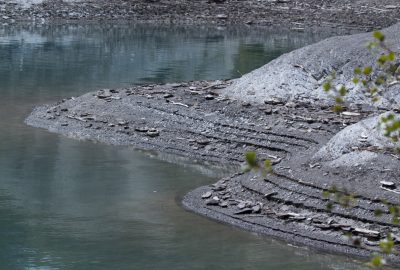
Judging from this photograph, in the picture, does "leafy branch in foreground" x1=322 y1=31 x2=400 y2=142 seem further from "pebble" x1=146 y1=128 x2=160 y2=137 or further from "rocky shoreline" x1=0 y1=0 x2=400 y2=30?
"rocky shoreline" x1=0 y1=0 x2=400 y2=30

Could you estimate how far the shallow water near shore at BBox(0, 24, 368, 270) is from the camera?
37.6 feet

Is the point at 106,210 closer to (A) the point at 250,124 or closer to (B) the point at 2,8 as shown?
(A) the point at 250,124

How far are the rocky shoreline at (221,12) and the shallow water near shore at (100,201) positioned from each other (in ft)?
47.0

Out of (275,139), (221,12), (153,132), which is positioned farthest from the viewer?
(221,12)

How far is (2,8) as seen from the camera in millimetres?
41094

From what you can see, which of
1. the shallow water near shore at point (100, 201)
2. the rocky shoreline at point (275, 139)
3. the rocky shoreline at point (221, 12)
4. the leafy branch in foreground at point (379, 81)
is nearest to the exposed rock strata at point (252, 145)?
the rocky shoreline at point (275, 139)

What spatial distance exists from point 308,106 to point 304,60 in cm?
179

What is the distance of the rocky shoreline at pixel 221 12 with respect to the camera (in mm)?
41469

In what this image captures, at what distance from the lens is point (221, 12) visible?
45062 mm

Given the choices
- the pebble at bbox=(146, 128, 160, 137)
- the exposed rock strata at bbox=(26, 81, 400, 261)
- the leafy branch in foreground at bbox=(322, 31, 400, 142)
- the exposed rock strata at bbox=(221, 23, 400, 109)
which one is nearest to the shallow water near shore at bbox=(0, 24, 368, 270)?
the exposed rock strata at bbox=(26, 81, 400, 261)

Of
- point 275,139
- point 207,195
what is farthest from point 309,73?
point 207,195

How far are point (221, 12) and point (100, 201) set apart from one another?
3197 centimetres

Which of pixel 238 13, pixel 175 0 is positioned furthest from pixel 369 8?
pixel 175 0

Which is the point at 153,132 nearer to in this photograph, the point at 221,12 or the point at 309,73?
the point at 309,73
